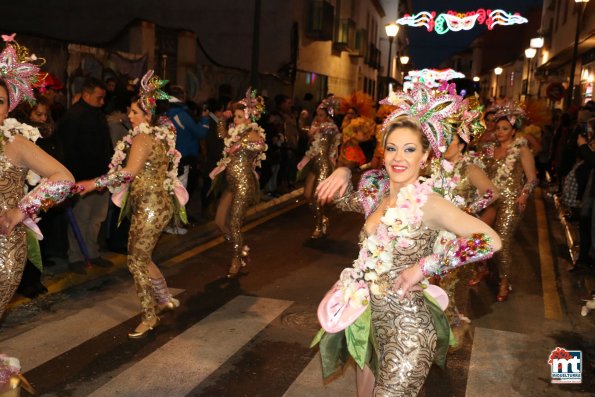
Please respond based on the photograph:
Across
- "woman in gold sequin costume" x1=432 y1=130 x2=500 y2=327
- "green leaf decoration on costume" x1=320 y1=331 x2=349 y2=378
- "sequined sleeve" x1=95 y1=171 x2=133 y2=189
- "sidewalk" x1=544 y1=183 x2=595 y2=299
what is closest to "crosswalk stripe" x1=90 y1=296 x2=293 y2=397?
"sequined sleeve" x1=95 y1=171 x2=133 y2=189

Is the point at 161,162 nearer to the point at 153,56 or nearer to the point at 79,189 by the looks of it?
the point at 79,189

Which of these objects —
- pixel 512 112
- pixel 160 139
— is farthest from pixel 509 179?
pixel 160 139

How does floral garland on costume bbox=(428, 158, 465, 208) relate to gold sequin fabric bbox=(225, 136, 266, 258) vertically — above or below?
above

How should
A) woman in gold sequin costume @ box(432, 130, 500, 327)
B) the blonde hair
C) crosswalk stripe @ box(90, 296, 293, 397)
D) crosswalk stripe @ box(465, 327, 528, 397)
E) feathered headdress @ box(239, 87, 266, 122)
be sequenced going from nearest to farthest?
1. the blonde hair
2. crosswalk stripe @ box(90, 296, 293, 397)
3. crosswalk stripe @ box(465, 327, 528, 397)
4. woman in gold sequin costume @ box(432, 130, 500, 327)
5. feathered headdress @ box(239, 87, 266, 122)

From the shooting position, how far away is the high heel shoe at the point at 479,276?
824 centimetres

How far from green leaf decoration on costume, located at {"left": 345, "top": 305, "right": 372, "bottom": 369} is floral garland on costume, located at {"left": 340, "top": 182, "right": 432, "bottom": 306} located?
9cm

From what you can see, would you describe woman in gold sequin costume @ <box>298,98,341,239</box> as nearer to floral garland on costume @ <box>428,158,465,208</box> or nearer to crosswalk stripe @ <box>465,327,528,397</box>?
crosswalk stripe @ <box>465,327,528,397</box>

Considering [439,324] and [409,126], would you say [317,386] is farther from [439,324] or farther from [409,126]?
[409,126]

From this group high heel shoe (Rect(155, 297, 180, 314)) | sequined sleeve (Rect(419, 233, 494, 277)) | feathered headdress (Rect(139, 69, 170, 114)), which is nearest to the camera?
sequined sleeve (Rect(419, 233, 494, 277))

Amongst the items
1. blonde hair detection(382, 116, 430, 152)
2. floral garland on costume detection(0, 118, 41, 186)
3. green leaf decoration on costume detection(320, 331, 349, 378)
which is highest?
blonde hair detection(382, 116, 430, 152)

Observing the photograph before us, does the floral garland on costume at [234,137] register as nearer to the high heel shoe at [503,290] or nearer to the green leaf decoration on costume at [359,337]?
the high heel shoe at [503,290]

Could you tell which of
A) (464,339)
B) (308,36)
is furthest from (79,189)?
(308,36)

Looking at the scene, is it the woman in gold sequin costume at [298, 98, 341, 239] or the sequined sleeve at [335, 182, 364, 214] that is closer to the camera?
the sequined sleeve at [335, 182, 364, 214]

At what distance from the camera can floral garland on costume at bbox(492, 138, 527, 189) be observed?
Answer: 7.72 meters
